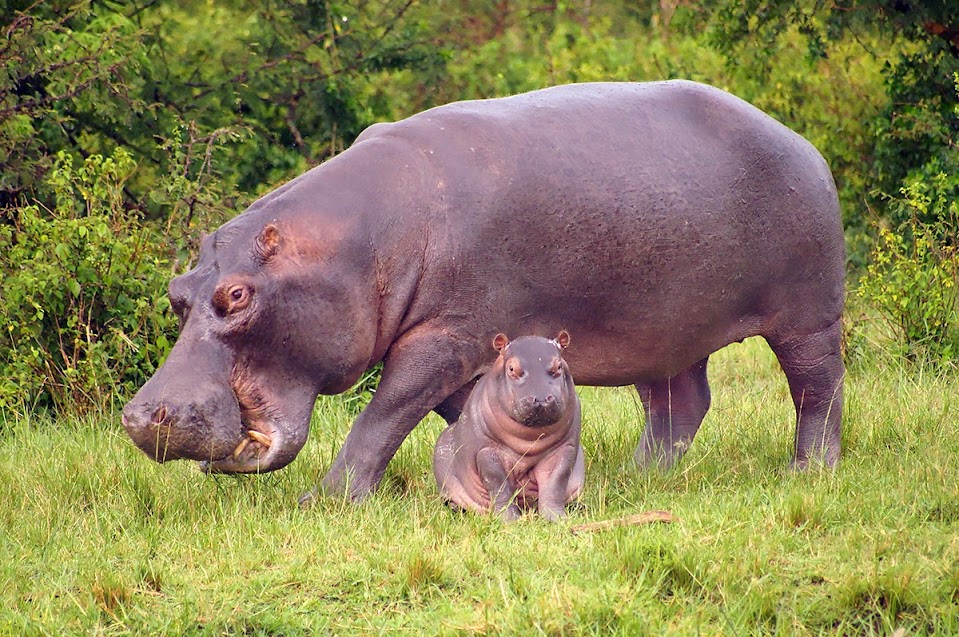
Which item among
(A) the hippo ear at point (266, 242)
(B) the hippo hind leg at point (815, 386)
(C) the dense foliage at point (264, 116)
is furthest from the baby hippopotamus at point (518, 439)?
(C) the dense foliage at point (264, 116)

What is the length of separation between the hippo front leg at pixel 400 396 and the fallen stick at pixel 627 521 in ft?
2.45

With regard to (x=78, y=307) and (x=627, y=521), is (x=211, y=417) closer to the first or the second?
Result: (x=627, y=521)

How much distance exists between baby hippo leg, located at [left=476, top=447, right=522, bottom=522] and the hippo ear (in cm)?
101

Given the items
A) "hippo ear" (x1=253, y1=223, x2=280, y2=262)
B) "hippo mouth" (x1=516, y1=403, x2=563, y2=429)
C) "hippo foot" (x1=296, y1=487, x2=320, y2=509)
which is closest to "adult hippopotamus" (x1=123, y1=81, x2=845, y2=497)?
"hippo ear" (x1=253, y1=223, x2=280, y2=262)

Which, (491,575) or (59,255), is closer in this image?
(491,575)

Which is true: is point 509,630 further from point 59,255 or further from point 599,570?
point 59,255

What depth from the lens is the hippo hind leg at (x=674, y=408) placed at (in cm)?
640

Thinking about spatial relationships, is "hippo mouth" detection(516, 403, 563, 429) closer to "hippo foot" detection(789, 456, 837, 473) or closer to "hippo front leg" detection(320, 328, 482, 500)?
"hippo front leg" detection(320, 328, 482, 500)

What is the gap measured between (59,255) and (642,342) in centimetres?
324

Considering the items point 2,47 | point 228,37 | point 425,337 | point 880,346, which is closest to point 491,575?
point 425,337

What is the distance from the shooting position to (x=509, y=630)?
13.3 feet

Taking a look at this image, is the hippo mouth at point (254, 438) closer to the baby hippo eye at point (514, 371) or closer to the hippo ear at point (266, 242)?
the hippo ear at point (266, 242)

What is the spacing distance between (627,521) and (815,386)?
5.36ft

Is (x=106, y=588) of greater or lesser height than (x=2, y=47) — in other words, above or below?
below
